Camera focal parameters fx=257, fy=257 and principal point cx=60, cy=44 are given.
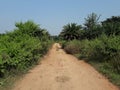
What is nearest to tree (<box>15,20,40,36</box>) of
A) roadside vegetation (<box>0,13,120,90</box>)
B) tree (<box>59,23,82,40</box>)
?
roadside vegetation (<box>0,13,120,90</box>)

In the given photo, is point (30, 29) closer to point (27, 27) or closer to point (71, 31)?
point (27, 27)

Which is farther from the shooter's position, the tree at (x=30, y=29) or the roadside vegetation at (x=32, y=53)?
the tree at (x=30, y=29)

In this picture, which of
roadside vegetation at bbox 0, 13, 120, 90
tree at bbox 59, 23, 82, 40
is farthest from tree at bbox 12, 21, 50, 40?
tree at bbox 59, 23, 82, 40

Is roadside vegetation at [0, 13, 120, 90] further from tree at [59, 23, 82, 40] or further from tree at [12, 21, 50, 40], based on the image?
tree at [59, 23, 82, 40]

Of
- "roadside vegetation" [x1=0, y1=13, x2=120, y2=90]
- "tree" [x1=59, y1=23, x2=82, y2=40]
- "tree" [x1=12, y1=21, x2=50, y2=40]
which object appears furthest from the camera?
"tree" [x1=59, y1=23, x2=82, y2=40]

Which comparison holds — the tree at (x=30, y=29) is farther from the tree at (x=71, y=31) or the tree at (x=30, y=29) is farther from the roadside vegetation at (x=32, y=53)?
the tree at (x=71, y=31)

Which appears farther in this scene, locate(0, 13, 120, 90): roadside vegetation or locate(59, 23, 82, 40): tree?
locate(59, 23, 82, 40): tree

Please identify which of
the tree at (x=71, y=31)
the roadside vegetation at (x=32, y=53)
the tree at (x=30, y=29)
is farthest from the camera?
the tree at (x=71, y=31)

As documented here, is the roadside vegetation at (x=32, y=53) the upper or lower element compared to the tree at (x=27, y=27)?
lower

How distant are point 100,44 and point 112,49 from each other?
1772 mm

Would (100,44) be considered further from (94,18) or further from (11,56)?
(94,18)

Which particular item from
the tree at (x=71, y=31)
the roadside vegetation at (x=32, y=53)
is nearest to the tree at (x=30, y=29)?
the roadside vegetation at (x=32, y=53)

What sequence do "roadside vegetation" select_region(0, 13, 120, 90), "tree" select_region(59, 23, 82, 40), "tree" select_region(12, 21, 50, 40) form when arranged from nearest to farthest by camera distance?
"roadside vegetation" select_region(0, 13, 120, 90)
"tree" select_region(12, 21, 50, 40)
"tree" select_region(59, 23, 82, 40)

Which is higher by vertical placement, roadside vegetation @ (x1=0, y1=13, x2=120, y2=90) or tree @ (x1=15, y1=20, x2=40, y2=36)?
tree @ (x1=15, y1=20, x2=40, y2=36)
